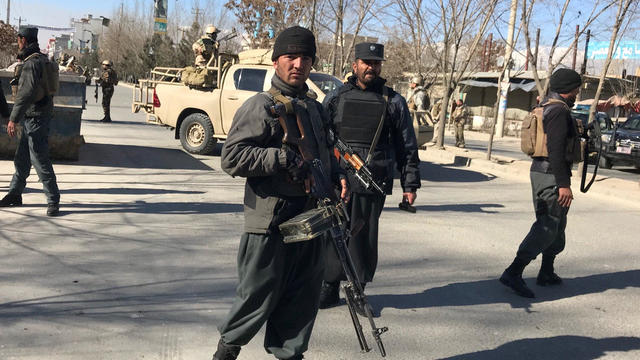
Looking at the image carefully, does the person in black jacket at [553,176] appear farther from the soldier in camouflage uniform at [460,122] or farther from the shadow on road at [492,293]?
the soldier in camouflage uniform at [460,122]

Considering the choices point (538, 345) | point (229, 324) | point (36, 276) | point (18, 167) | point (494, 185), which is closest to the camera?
point (229, 324)

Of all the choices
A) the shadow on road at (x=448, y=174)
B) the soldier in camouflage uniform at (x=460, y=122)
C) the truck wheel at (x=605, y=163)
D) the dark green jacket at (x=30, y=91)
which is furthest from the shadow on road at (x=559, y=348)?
the soldier in camouflage uniform at (x=460, y=122)

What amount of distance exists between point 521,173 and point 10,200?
948cm

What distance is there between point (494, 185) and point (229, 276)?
24.7ft

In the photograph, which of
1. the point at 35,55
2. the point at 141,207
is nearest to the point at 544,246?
the point at 141,207

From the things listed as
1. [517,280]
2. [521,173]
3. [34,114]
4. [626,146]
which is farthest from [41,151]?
[626,146]

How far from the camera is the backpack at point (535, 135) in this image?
5.05m

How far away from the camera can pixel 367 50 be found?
4477 mm

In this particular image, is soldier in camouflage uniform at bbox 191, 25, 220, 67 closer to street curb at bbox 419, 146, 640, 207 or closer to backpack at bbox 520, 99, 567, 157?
street curb at bbox 419, 146, 640, 207

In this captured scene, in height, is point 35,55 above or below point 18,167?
above

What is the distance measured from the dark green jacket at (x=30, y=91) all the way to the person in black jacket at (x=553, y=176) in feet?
15.7

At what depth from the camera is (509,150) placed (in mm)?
21875

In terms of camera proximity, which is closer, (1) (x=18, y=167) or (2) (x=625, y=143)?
(1) (x=18, y=167)

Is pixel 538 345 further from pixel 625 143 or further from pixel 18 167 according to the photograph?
pixel 625 143
